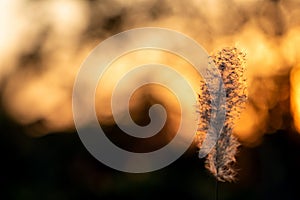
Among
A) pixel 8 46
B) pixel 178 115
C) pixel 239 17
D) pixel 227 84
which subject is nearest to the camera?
pixel 227 84

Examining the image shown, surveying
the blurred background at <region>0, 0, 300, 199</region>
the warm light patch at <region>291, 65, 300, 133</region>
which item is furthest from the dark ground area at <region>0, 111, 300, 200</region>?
the warm light patch at <region>291, 65, 300, 133</region>

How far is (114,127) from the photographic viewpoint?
92.9 feet

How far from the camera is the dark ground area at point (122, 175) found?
24.4m

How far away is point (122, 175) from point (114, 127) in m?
1.49

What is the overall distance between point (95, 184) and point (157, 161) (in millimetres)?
3463

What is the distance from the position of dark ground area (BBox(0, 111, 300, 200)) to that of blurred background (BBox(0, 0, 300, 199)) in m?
0.03

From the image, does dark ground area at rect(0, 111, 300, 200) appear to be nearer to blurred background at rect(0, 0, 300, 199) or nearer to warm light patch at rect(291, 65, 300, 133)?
blurred background at rect(0, 0, 300, 199)

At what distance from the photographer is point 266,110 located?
26.0 meters

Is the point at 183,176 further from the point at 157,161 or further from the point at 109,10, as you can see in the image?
the point at 109,10

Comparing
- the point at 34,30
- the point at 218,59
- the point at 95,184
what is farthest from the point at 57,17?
the point at 218,59

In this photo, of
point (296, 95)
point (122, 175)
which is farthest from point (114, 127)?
point (296, 95)

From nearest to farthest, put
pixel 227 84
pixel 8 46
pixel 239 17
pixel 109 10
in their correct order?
pixel 227 84, pixel 239 17, pixel 109 10, pixel 8 46

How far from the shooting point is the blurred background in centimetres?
2519

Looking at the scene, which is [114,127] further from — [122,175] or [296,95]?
[296,95]
